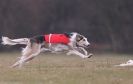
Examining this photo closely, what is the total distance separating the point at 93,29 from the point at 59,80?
40.7m

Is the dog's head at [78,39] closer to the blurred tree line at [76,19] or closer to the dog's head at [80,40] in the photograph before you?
the dog's head at [80,40]

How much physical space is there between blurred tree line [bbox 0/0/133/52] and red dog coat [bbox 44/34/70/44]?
32.5 metres

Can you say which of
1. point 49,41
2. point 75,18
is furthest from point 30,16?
point 49,41

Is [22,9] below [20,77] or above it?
above

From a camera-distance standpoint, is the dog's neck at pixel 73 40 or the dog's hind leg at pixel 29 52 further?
the dog's neck at pixel 73 40

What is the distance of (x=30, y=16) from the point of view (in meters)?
57.6

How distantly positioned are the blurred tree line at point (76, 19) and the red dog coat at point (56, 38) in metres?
32.5

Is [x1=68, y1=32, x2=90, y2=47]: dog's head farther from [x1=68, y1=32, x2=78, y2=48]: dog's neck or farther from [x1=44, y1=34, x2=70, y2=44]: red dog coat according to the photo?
[x1=44, y1=34, x2=70, y2=44]: red dog coat

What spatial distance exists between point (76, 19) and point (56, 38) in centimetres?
3802

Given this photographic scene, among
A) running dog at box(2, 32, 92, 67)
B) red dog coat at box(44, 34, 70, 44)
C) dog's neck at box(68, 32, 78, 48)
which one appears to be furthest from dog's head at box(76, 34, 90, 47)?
red dog coat at box(44, 34, 70, 44)

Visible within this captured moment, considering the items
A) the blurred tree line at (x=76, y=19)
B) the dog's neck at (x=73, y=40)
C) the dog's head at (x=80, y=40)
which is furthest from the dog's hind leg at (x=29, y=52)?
the blurred tree line at (x=76, y=19)

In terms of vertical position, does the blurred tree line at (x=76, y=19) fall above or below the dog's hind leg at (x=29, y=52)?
above

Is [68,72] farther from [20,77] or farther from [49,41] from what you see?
[49,41]

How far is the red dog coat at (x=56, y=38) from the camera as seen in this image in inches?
814
